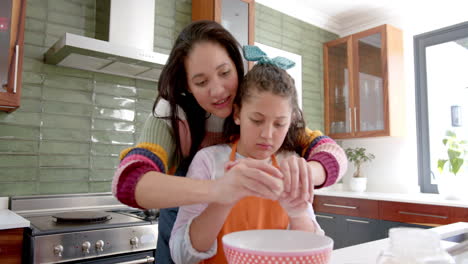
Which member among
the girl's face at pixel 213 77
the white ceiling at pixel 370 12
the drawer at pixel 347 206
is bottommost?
the drawer at pixel 347 206

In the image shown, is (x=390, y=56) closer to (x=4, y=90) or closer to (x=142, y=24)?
(x=142, y=24)

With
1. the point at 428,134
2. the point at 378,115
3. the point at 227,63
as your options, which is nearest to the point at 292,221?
the point at 227,63

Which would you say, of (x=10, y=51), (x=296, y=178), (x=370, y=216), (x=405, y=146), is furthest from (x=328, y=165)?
(x=405, y=146)

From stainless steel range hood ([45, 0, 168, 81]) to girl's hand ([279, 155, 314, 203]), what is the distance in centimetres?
174

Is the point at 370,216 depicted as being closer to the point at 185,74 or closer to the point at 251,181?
the point at 185,74

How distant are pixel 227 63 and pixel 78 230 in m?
1.29

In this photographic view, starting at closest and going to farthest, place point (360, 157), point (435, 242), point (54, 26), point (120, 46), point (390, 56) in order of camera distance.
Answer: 1. point (435, 242)
2. point (120, 46)
3. point (54, 26)
4. point (390, 56)
5. point (360, 157)

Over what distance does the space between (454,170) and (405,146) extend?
2.34ft

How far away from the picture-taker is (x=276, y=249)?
0.60 m

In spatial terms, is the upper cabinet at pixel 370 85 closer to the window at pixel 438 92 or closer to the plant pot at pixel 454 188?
the window at pixel 438 92

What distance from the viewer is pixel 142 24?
2484 mm

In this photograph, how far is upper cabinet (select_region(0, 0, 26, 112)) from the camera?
1.91 m

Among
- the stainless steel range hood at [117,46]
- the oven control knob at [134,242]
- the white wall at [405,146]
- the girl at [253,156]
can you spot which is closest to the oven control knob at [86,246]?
the oven control knob at [134,242]

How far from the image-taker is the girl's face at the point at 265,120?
0.90 m
